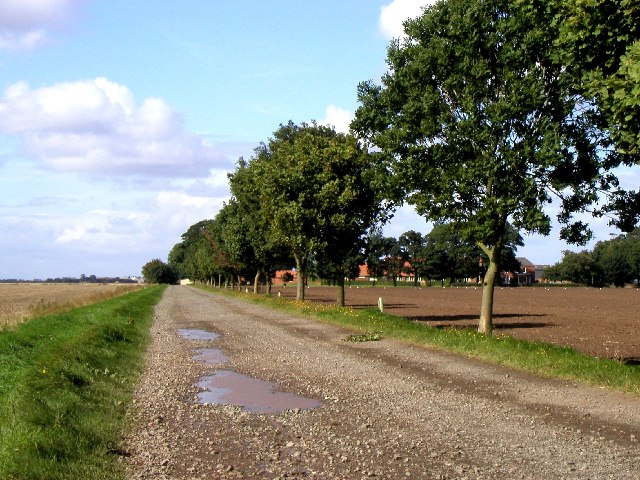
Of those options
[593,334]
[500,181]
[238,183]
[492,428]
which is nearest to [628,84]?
[492,428]

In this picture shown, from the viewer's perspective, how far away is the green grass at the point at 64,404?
7.32 metres

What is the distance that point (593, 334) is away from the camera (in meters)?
31.2

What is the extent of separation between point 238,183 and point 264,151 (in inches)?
271

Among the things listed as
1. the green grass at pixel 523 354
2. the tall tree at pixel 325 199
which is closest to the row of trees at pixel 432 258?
the tall tree at pixel 325 199

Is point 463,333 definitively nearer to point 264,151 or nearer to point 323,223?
point 323,223

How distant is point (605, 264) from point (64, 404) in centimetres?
17903

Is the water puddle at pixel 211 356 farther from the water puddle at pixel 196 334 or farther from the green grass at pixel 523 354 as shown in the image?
the green grass at pixel 523 354

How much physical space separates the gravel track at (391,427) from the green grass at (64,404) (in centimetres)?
40

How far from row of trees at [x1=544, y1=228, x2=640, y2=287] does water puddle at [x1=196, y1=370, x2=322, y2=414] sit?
167 m

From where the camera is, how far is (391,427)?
32.0 ft

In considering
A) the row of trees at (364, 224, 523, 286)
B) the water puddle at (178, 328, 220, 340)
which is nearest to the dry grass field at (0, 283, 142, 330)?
the water puddle at (178, 328, 220, 340)

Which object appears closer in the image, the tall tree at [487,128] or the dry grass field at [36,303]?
the tall tree at [487,128]

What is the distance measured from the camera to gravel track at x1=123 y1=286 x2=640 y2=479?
7.62 metres

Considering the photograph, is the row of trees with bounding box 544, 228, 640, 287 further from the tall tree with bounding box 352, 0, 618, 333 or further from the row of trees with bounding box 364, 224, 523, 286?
the tall tree with bounding box 352, 0, 618, 333
